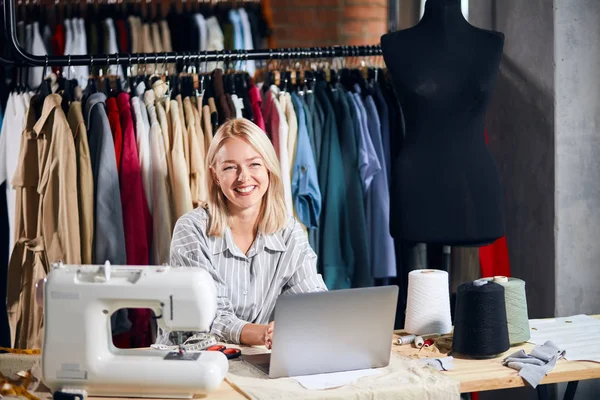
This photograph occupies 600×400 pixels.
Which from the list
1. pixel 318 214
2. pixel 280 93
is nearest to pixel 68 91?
pixel 280 93

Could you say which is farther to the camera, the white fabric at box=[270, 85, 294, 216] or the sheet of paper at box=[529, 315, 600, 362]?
the white fabric at box=[270, 85, 294, 216]

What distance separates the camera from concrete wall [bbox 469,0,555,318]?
3.68 meters

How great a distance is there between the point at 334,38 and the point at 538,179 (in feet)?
10.0

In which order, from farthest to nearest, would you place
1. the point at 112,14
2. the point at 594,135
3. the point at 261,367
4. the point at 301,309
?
the point at 112,14
the point at 594,135
the point at 261,367
the point at 301,309

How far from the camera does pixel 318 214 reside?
152 inches

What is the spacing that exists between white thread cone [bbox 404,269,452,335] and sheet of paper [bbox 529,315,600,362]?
→ 0.92ft

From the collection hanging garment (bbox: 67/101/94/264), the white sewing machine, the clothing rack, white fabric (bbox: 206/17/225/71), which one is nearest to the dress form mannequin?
the clothing rack

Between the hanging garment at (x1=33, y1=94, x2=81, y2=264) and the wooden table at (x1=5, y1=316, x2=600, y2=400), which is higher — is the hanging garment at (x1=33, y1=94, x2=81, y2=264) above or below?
above

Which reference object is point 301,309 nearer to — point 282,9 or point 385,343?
point 385,343

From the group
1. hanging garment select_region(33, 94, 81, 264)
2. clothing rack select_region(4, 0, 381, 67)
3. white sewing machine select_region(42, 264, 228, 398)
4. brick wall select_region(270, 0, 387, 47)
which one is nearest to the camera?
white sewing machine select_region(42, 264, 228, 398)

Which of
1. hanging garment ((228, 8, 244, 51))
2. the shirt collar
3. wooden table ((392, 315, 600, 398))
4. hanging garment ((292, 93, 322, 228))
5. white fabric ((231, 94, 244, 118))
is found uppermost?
hanging garment ((228, 8, 244, 51))

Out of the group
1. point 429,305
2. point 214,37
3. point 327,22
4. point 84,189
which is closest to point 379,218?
point 429,305

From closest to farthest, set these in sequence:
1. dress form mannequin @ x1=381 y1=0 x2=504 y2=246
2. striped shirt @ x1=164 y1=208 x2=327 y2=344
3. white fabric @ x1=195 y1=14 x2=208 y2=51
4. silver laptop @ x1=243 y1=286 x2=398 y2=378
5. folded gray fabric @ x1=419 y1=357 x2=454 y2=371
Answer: silver laptop @ x1=243 y1=286 x2=398 y2=378 → folded gray fabric @ x1=419 y1=357 x2=454 y2=371 → striped shirt @ x1=164 y1=208 x2=327 y2=344 → dress form mannequin @ x1=381 y1=0 x2=504 y2=246 → white fabric @ x1=195 y1=14 x2=208 y2=51

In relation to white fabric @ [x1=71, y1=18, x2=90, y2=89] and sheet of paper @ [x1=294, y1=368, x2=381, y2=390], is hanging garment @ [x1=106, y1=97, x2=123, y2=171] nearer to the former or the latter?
white fabric @ [x1=71, y1=18, x2=90, y2=89]
